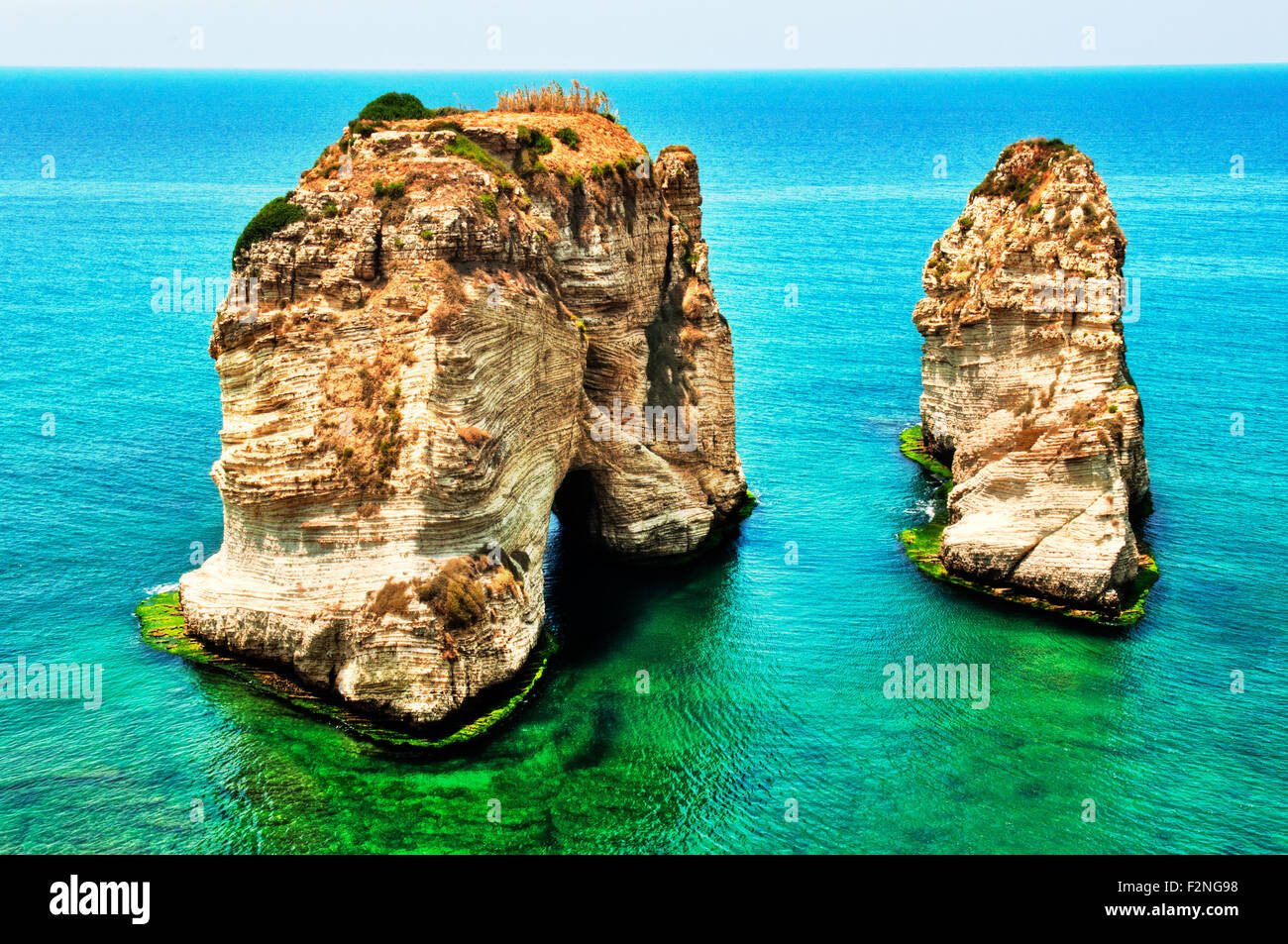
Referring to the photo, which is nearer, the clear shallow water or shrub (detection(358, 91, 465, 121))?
the clear shallow water

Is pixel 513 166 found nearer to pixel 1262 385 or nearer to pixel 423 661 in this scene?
pixel 423 661

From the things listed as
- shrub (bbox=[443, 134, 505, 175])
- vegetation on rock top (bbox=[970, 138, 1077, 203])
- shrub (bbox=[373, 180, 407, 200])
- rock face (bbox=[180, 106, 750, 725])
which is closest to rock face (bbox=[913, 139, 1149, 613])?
vegetation on rock top (bbox=[970, 138, 1077, 203])

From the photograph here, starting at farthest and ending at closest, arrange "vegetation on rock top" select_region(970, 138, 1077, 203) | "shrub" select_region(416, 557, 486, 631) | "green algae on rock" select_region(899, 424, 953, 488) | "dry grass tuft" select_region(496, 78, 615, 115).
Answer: "green algae on rock" select_region(899, 424, 953, 488) < "vegetation on rock top" select_region(970, 138, 1077, 203) < "dry grass tuft" select_region(496, 78, 615, 115) < "shrub" select_region(416, 557, 486, 631)

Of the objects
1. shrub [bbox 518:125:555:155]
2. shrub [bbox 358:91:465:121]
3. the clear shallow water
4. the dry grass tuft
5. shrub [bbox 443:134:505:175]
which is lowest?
the clear shallow water

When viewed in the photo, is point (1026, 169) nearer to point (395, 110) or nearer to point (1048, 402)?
point (1048, 402)

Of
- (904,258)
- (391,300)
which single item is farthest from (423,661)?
(904,258)

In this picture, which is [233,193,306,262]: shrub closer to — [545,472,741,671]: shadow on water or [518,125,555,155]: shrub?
[518,125,555,155]: shrub
